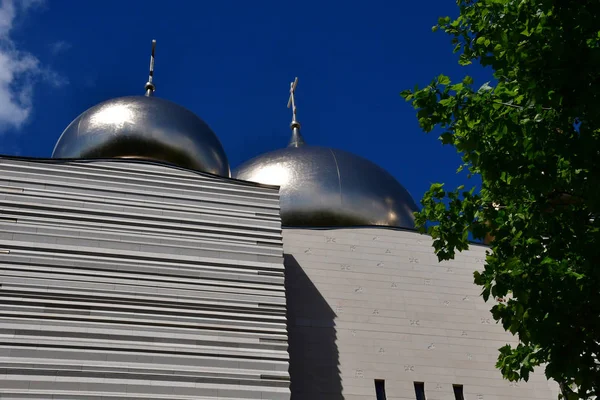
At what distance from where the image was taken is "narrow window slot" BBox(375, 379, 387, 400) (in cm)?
1527

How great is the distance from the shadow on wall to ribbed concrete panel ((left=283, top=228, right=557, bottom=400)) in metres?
0.02

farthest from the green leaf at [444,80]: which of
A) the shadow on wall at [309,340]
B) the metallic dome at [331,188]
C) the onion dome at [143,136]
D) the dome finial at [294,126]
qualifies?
the dome finial at [294,126]

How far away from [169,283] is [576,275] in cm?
779

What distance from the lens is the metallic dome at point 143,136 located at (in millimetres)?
17156

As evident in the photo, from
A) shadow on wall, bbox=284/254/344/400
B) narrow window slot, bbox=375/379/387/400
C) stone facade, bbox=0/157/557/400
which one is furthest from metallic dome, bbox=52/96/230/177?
narrow window slot, bbox=375/379/387/400

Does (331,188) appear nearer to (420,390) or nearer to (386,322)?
(386,322)

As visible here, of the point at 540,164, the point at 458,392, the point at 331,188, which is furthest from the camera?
the point at 331,188

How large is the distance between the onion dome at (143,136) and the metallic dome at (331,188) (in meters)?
1.89

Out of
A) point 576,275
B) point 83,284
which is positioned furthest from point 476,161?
point 83,284

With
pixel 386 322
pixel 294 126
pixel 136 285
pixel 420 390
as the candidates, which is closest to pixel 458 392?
pixel 420 390

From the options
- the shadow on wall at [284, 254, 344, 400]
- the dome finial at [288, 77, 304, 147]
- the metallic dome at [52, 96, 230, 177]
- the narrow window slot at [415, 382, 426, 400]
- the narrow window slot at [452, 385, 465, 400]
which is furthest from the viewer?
the dome finial at [288, 77, 304, 147]

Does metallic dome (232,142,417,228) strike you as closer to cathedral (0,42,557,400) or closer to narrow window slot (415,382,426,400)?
cathedral (0,42,557,400)

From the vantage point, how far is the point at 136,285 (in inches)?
537

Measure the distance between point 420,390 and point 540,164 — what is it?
849 centimetres
